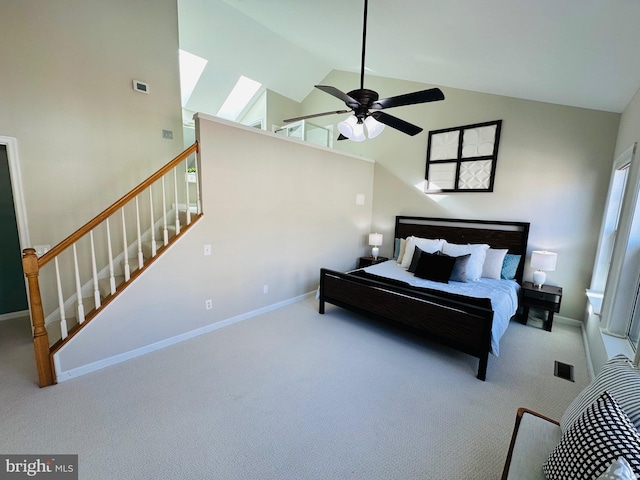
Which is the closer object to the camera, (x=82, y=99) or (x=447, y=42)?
(x=447, y=42)

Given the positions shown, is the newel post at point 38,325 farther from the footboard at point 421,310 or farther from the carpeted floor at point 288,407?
the footboard at point 421,310

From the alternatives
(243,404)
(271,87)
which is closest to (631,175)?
(243,404)

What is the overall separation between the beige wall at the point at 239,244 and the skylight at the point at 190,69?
8.13 feet

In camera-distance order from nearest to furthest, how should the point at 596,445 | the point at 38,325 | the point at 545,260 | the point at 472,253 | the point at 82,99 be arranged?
the point at 596,445
the point at 38,325
the point at 82,99
the point at 545,260
the point at 472,253

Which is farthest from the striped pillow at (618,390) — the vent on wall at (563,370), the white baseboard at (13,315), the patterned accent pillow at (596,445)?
the white baseboard at (13,315)

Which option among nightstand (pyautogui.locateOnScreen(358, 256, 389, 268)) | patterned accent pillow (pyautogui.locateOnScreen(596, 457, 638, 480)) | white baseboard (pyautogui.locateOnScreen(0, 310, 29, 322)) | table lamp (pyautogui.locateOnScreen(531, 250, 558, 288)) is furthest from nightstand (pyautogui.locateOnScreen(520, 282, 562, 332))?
white baseboard (pyautogui.locateOnScreen(0, 310, 29, 322))

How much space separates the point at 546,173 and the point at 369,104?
2.91m

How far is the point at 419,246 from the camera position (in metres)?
4.11

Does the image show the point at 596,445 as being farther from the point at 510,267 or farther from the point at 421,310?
the point at 510,267

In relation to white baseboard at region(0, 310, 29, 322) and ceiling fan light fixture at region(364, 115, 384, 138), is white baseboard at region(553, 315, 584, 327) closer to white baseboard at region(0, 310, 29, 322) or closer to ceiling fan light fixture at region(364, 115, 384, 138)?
ceiling fan light fixture at region(364, 115, 384, 138)

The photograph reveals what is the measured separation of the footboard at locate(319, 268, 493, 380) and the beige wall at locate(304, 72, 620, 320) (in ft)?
6.59

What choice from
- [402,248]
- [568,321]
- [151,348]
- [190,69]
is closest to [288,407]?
[151,348]

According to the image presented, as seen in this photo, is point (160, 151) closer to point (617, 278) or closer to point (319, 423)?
point (319, 423)

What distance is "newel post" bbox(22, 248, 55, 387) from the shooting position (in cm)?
212
